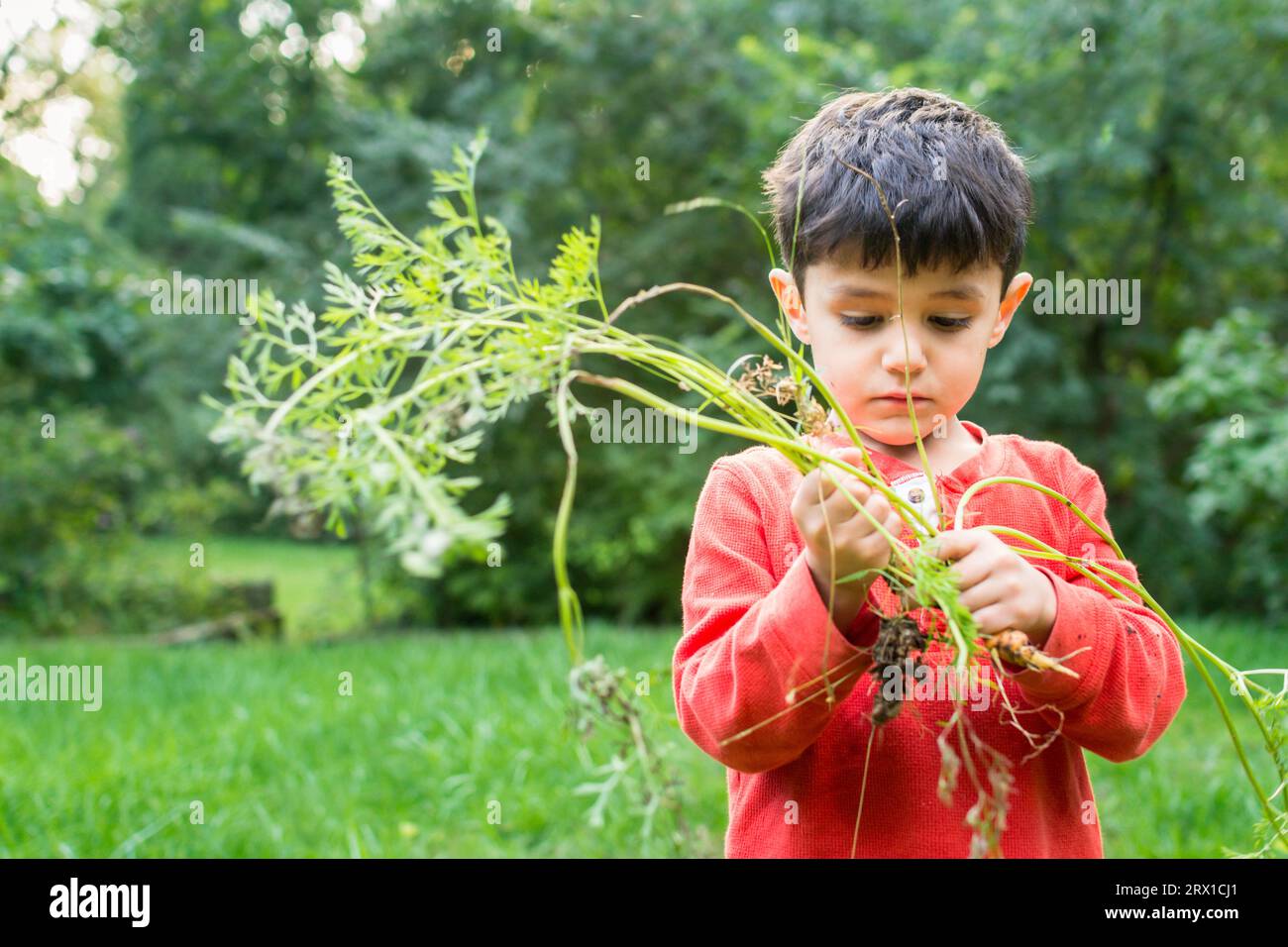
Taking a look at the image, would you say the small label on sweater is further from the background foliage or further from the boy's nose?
the background foliage

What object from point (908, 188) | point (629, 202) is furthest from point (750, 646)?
point (629, 202)

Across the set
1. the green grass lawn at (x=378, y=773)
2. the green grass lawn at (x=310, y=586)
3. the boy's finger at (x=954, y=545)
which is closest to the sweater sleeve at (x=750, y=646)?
the boy's finger at (x=954, y=545)

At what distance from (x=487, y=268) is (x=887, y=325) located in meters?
0.68

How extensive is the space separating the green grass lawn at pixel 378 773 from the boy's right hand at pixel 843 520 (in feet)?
4.82

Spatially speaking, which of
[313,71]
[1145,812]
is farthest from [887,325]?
[313,71]

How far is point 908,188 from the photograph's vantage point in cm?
171

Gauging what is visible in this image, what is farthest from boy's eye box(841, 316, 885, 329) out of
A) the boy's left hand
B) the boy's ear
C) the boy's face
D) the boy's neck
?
the boy's left hand

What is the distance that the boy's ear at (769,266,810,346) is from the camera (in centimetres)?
184

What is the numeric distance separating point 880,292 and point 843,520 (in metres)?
0.45

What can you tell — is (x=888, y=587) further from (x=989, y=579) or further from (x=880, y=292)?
(x=880, y=292)

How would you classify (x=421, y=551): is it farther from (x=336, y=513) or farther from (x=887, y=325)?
(x=887, y=325)

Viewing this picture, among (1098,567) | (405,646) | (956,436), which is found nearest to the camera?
(1098,567)

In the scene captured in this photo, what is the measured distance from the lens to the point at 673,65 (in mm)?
8875

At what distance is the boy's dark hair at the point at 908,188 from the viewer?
1.67 meters
